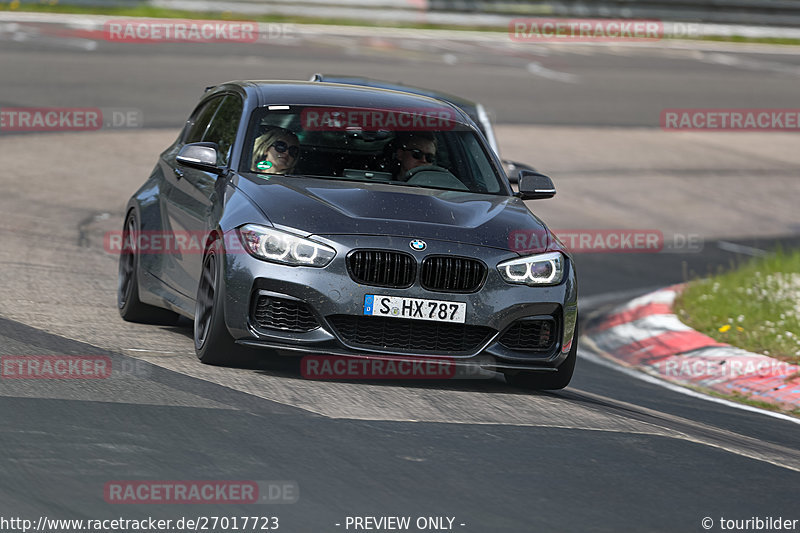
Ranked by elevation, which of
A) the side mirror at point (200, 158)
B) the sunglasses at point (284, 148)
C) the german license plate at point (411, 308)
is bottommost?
the german license plate at point (411, 308)

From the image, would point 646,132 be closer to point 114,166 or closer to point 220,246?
point 114,166

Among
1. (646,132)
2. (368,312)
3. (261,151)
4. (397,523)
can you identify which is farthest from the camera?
(646,132)

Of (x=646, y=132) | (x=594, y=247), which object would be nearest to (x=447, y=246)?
(x=594, y=247)

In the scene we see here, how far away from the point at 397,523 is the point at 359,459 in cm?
79

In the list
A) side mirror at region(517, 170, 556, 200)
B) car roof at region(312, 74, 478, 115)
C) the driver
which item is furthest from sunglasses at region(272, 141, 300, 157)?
car roof at region(312, 74, 478, 115)

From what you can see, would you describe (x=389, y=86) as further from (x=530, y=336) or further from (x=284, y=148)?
(x=530, y=336)

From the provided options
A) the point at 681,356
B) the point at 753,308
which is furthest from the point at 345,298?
the point at 753,308

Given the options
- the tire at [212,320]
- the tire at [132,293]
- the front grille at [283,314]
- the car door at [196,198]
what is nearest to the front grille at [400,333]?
the front grille at [283,314]

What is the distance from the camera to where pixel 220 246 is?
25.0ft

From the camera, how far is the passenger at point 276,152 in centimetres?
830

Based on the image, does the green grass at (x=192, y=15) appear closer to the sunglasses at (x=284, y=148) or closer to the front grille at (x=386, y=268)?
the sunglasses at (x=284, y=148)

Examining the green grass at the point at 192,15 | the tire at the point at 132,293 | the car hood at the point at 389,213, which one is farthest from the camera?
the green grass at the point at 192,15

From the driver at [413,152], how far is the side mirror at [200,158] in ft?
3.52

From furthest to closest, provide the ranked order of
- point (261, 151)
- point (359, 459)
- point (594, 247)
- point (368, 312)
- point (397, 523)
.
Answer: point (594, 247)
point (261, 151)
point (368, 312)
point (359, 459)
point (397, 523)
